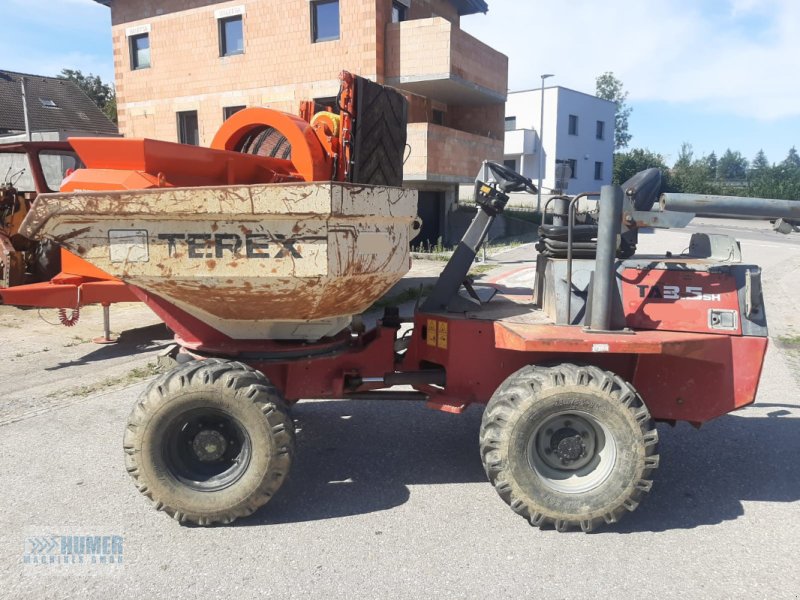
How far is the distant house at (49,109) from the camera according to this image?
2947cm

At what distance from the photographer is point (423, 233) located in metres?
21.6

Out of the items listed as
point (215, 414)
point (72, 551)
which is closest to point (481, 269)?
point (215, 414)

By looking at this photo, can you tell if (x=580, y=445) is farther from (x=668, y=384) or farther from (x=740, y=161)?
(x=740, y=161)

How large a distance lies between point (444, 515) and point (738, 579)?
1493 millimetres

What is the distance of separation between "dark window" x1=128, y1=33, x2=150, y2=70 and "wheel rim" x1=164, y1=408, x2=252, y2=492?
2119 centimetres

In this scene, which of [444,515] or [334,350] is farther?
[334,350]

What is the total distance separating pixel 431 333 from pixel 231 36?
1873 cm

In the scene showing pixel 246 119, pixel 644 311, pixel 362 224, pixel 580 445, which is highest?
pixel 246 119

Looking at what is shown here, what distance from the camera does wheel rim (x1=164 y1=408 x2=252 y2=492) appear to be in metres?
3.47

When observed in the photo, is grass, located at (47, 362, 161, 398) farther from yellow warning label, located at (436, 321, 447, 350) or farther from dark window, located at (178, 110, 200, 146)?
dark window, located at (178, 110, 200, 146)

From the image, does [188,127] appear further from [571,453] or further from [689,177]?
[689,177]

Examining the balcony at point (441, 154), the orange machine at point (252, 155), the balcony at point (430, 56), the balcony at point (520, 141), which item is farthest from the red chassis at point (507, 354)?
the balcony at point (520, 141)

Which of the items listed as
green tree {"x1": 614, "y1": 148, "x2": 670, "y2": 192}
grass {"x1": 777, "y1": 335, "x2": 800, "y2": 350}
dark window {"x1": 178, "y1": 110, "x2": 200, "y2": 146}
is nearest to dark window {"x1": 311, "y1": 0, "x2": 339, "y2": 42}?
dark window {"x1": 178, "y1": 110, "x2": 200, "y2": 146}

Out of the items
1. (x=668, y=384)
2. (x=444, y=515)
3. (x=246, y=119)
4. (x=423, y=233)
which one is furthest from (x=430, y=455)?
(x=423, y=233)
